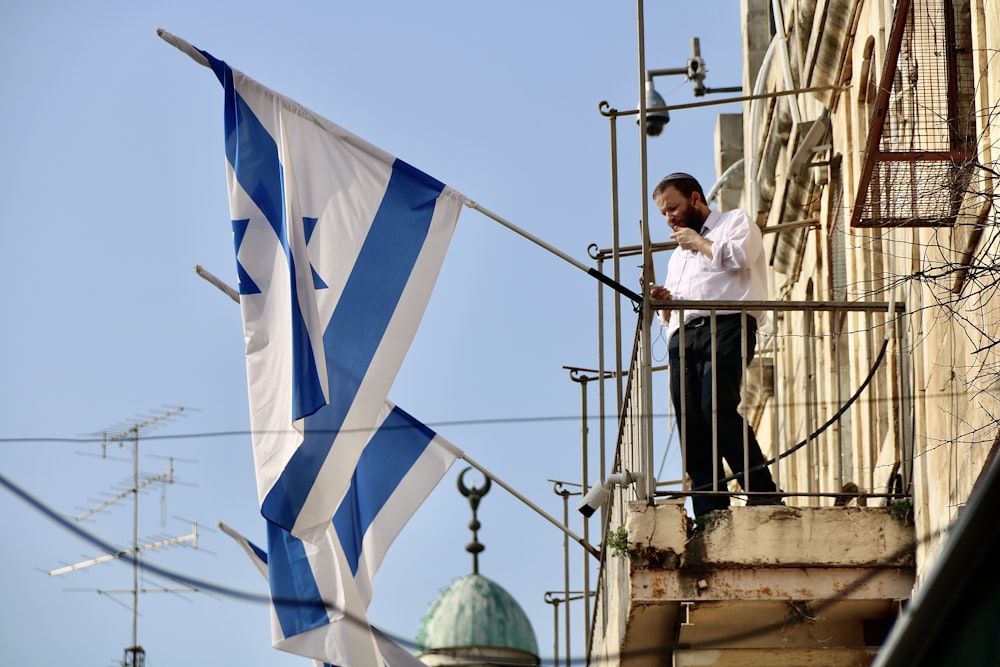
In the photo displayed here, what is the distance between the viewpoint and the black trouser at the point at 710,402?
8.75 meters

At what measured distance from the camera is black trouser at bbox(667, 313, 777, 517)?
875 centimetres

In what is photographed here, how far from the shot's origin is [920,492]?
26.5 ft

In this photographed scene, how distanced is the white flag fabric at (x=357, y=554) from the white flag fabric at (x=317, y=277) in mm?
872

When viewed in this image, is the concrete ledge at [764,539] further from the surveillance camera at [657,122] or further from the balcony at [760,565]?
the surveillance camera at [657,122]

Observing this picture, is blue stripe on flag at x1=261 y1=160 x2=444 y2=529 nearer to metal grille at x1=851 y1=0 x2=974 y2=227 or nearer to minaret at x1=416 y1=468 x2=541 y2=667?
metal grille at x1=851 y1=0 x2=974 y2=227

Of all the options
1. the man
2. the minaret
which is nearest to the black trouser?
the man

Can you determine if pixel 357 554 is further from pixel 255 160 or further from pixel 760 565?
pixel 760 565

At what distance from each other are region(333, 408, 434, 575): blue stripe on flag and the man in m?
2.37

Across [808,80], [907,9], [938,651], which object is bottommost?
[938,651]

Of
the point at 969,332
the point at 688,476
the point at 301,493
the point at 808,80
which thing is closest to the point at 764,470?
the point at 688,476

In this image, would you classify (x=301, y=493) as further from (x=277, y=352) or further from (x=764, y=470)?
(x=764, y=470)

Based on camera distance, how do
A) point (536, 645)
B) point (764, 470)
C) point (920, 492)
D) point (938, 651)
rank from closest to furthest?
point (938, 651)
point (920, 492)
point (764, 470)
point (536, 645)

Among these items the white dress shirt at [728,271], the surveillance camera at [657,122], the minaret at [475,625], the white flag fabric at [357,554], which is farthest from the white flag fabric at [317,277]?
the minaret at [475,625]

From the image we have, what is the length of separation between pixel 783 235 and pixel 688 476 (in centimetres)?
623
